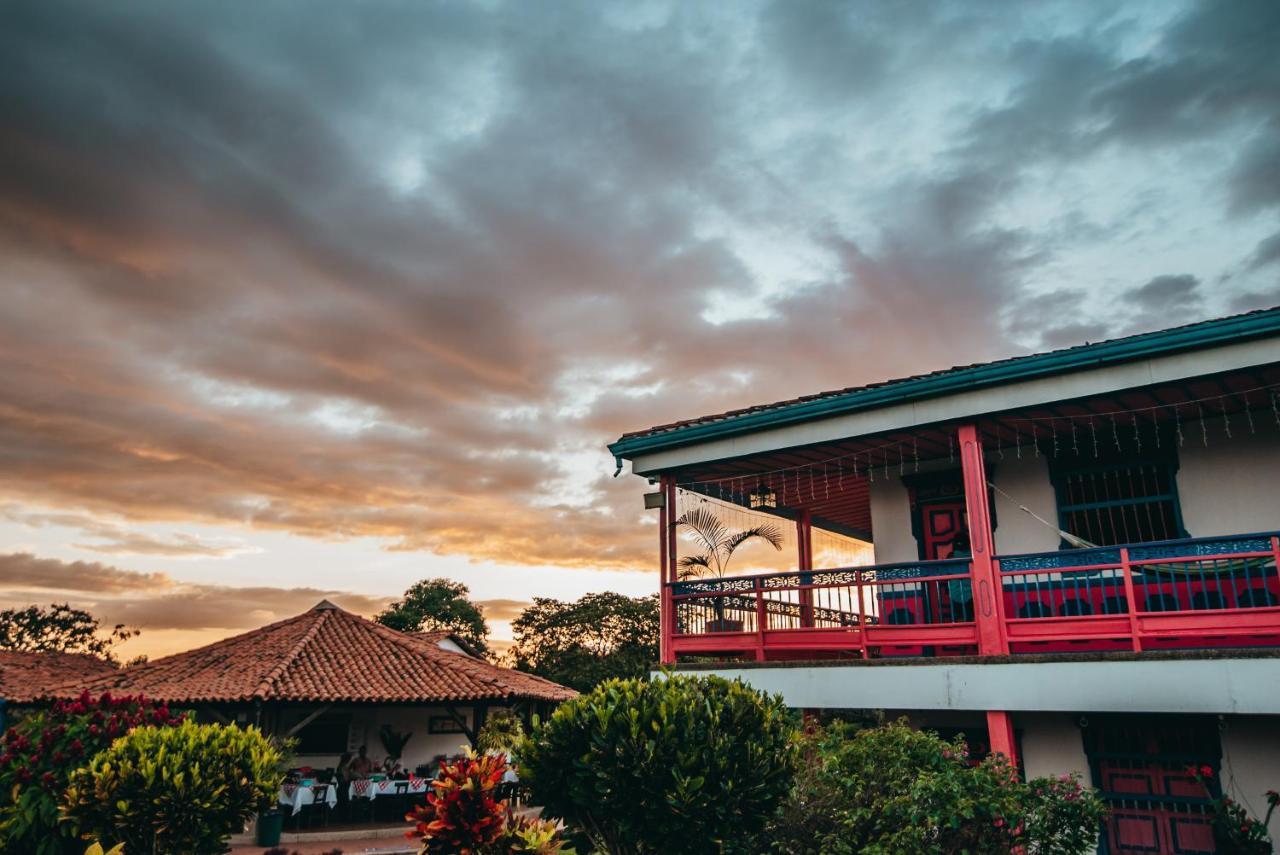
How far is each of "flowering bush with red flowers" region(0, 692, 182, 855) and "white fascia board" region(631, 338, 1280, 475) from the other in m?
7.62

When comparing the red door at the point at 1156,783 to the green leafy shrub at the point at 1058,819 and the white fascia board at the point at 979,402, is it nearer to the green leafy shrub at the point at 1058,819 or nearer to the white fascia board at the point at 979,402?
the green leafy shrub at the point at 1058,819

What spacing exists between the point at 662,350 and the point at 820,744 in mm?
10070

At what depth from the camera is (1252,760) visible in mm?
9289

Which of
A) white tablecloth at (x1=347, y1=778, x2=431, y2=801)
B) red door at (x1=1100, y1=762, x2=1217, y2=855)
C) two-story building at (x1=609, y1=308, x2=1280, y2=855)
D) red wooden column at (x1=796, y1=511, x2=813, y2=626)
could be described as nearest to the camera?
two-story building at (x1=609, y1=308, x2=1280, y2=855)

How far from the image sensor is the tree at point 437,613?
2037 inches

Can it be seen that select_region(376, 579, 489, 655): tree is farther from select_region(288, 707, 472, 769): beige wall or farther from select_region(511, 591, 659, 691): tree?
select_region(288, 707, 472, 769): beige wall

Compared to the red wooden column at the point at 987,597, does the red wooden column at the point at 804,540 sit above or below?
above

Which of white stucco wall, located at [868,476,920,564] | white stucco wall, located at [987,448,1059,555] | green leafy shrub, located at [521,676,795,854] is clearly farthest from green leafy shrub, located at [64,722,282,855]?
white stucco wall, located at [987,448,1059,555]

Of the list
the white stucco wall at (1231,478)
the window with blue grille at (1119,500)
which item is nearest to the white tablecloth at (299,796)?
the window with blue grille at (1119,500)

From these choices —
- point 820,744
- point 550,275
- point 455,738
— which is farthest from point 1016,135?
point 455,738

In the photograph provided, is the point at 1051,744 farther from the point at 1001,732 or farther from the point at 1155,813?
the point at 1001,732

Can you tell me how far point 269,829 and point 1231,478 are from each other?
18.6m

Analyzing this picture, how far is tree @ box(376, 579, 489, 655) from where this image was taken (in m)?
51.8

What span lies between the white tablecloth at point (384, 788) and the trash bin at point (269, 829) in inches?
64.4
